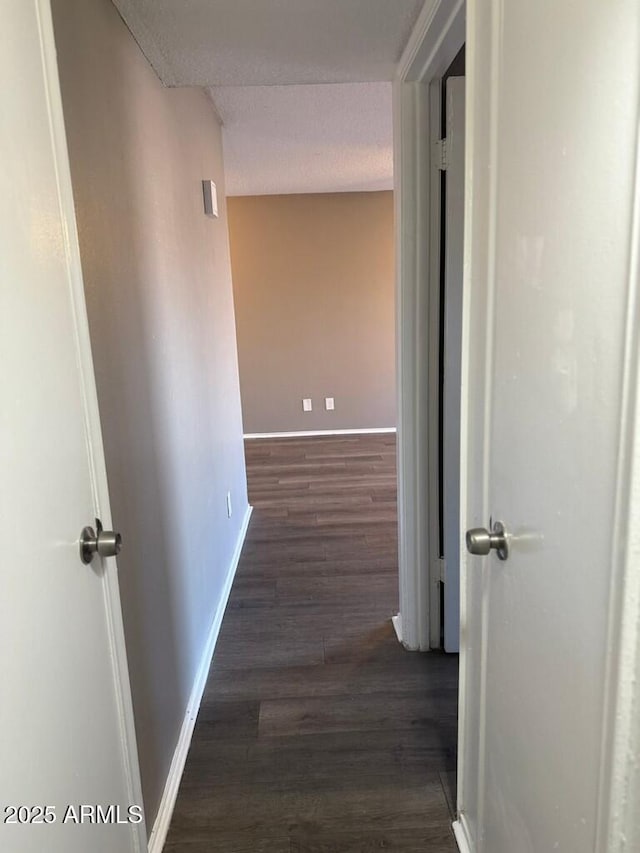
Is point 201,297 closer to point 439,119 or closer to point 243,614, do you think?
point 439,119

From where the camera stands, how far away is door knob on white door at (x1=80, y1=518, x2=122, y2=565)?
41.9 inches

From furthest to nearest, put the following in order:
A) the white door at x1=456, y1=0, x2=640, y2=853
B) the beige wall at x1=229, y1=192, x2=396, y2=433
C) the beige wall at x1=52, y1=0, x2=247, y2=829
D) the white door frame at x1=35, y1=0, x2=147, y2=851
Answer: the beige wall at x1=229, y1=192, x2=396, y2=433
the beige wall at x1=52, y1=0, x2=247, y2=829
the white door frame at x1=35, y1=0, x2=147, y2=851
the white door at x1=456, y1=0, x2=640, y2=853

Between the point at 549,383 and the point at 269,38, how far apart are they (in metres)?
1.41

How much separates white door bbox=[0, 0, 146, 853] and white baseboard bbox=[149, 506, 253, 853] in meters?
0.45

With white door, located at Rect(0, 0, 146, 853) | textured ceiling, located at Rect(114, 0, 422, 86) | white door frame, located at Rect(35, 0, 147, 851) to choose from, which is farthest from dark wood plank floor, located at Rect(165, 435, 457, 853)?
textured ceiling, located at Rect(114, 0, 422, 86)

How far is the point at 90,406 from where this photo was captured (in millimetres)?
1124

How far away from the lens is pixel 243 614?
2.69 metres

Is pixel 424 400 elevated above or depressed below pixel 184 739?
above

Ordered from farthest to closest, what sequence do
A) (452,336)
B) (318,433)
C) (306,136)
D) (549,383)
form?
1. (318,433)
2. (306,136)
3. (452,336)
4. (549,383)

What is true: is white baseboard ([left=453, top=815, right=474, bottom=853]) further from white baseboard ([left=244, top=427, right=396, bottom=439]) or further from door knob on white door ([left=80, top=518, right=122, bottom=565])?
white baseboard ([left=244, top=427, right=396, bottom=439])

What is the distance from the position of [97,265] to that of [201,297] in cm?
121

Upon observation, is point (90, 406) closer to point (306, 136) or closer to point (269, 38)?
point (269, 38)

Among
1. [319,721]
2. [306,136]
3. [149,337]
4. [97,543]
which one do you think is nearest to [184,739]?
[319,721]

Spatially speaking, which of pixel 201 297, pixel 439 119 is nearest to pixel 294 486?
pixel 201 297
